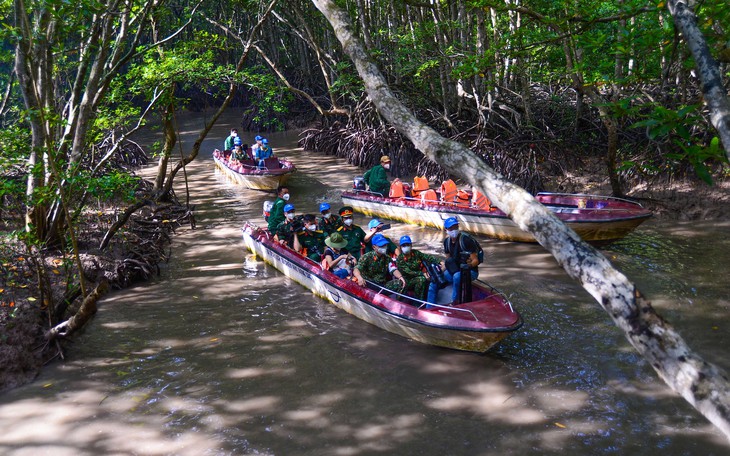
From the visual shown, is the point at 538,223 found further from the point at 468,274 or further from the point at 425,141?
the point at 468,274

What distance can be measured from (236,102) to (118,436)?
106 ft

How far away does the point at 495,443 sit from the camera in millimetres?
6062

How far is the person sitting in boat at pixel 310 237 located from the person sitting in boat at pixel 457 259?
319 centimetres

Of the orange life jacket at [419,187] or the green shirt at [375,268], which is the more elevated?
the orange life jacket at [419,187]

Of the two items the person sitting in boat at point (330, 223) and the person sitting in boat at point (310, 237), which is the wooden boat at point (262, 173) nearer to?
the person sitting in boat at point (310, 237)

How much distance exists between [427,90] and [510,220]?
9.96m

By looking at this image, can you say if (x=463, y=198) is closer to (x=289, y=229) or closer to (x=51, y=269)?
(x=289, y=229)

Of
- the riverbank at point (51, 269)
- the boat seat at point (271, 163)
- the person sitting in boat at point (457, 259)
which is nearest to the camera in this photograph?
the riverbank at point (51, 269)

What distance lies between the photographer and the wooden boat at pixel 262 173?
1852cm

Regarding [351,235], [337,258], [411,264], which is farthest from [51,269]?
[411,264]

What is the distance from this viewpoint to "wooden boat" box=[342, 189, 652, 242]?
11328mm

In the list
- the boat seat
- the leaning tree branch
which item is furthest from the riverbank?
the leaning tree branch

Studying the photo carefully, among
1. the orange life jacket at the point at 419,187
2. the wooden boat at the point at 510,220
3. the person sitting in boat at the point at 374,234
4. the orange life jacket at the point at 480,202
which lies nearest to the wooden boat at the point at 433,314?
the person sitting in boat at the point at 374,234

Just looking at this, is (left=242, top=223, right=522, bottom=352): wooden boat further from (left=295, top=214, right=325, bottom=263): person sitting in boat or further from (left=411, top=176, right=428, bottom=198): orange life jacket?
(left=411, top=176, right=428, bottom=198): orange life jacket
